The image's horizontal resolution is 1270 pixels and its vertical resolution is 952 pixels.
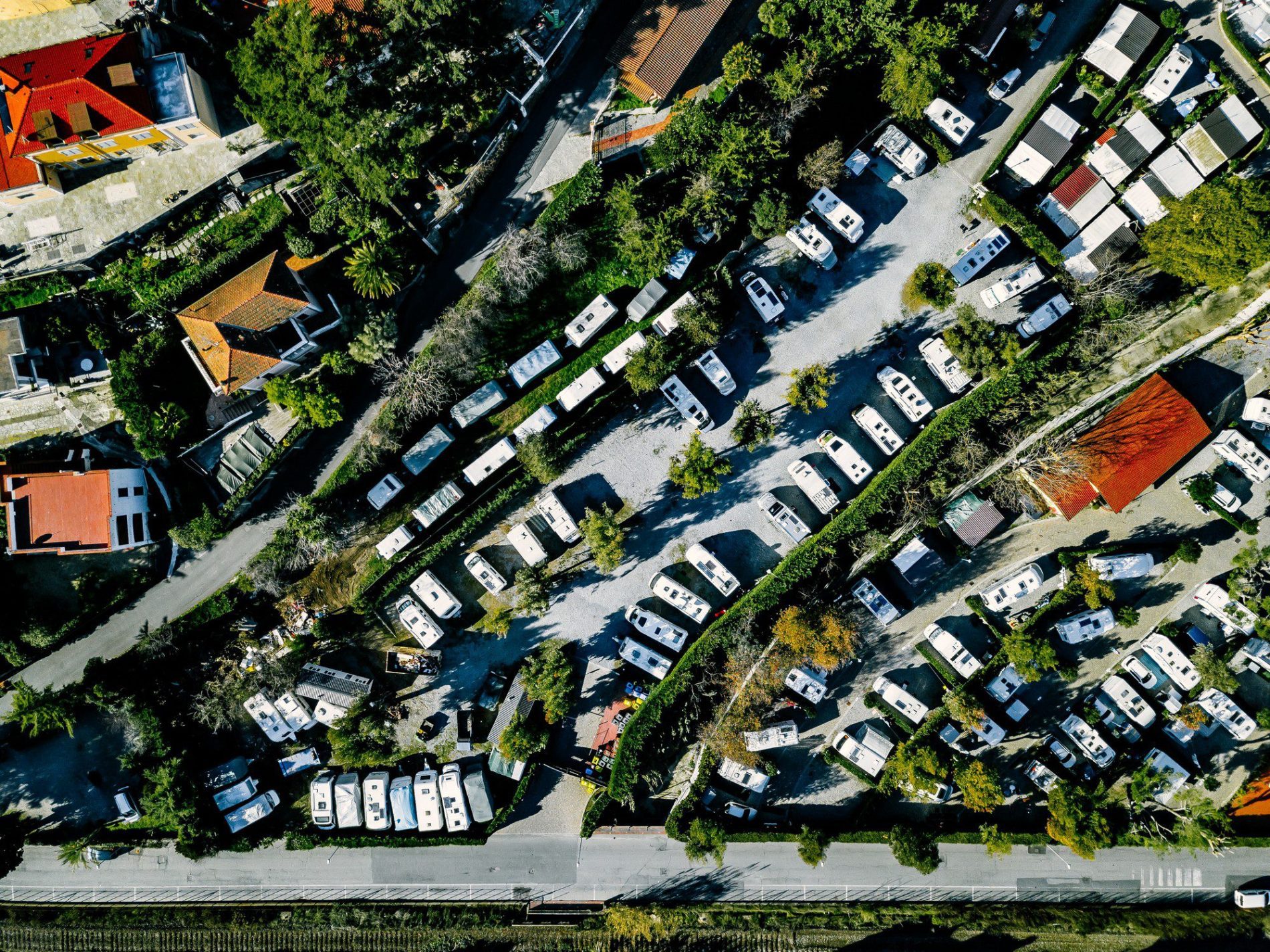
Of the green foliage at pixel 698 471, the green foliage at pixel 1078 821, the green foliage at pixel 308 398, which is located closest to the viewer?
the green foliage at pixel 308 398

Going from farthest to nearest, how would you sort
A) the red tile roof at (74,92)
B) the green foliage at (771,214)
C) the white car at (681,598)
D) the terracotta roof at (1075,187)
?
1. the terracotta roof at (1075,187)
2. the white car at (681,598)
3. the green foliage at (771,214)
4. the red tile roof at (74,92)

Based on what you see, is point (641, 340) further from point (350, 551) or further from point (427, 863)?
point (427, 863)

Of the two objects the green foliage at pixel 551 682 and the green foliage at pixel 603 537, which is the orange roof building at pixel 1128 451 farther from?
the green foliage at pixel 551 682

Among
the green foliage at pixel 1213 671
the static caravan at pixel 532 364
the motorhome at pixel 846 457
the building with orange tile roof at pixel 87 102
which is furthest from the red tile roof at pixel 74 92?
the green foliage at pixel 1213 671

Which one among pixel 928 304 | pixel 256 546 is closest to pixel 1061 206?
pixel 928 304

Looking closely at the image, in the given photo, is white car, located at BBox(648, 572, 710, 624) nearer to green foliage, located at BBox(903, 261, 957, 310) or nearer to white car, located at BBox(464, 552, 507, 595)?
white car, located at BBox(464, 552, 507, 595)

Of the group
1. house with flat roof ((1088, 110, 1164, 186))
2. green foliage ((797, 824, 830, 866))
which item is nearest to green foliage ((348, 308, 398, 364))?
green foliage ((797, 824, 830, 866))

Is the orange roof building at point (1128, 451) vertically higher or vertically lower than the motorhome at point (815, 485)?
higher
